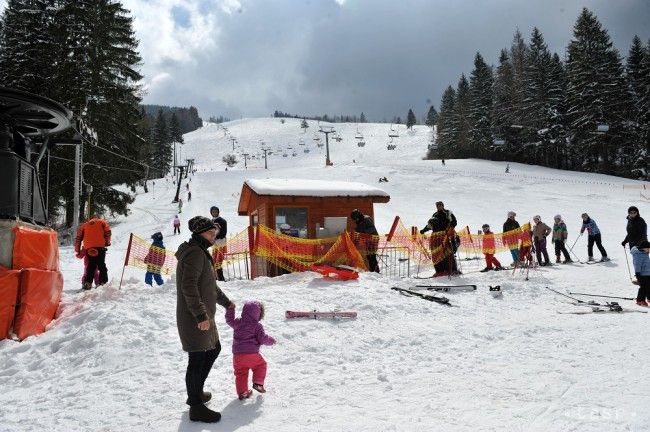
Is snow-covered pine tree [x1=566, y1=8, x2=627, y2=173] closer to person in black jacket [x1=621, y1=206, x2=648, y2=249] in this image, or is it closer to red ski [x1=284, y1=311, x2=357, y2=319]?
person in black jacket [x1=621, y1=206, x2=648, y2=249]

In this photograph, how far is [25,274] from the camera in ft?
20.2

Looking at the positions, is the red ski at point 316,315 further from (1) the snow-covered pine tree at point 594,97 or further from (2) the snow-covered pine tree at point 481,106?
(2) the snow-covered pine tree at point 481,106

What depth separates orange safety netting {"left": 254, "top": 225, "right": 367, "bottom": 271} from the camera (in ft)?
36.0

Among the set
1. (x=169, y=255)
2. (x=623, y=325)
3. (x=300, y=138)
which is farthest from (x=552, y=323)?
(x=300, y=138)

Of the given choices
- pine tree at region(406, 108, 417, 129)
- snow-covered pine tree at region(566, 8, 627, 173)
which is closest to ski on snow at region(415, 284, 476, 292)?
snow-covered pine tree at region(566, 8, 627, 173)

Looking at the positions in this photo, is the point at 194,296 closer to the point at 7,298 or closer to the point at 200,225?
the point at 200,225

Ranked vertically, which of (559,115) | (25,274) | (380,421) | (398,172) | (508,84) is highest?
(508,84)

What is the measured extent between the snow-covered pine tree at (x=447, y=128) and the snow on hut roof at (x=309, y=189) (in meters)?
57.8

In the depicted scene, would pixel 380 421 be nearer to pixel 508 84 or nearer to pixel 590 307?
pixel 590 307

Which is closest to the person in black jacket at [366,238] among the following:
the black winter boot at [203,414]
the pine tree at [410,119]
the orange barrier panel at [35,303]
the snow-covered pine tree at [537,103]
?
the orange barrier panel at [35,303]

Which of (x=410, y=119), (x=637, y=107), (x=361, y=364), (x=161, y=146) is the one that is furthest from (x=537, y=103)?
(x=410, y=119)

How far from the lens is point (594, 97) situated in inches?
1860

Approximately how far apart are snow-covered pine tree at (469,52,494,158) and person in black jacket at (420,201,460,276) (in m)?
52.4

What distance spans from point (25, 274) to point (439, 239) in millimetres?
9203
